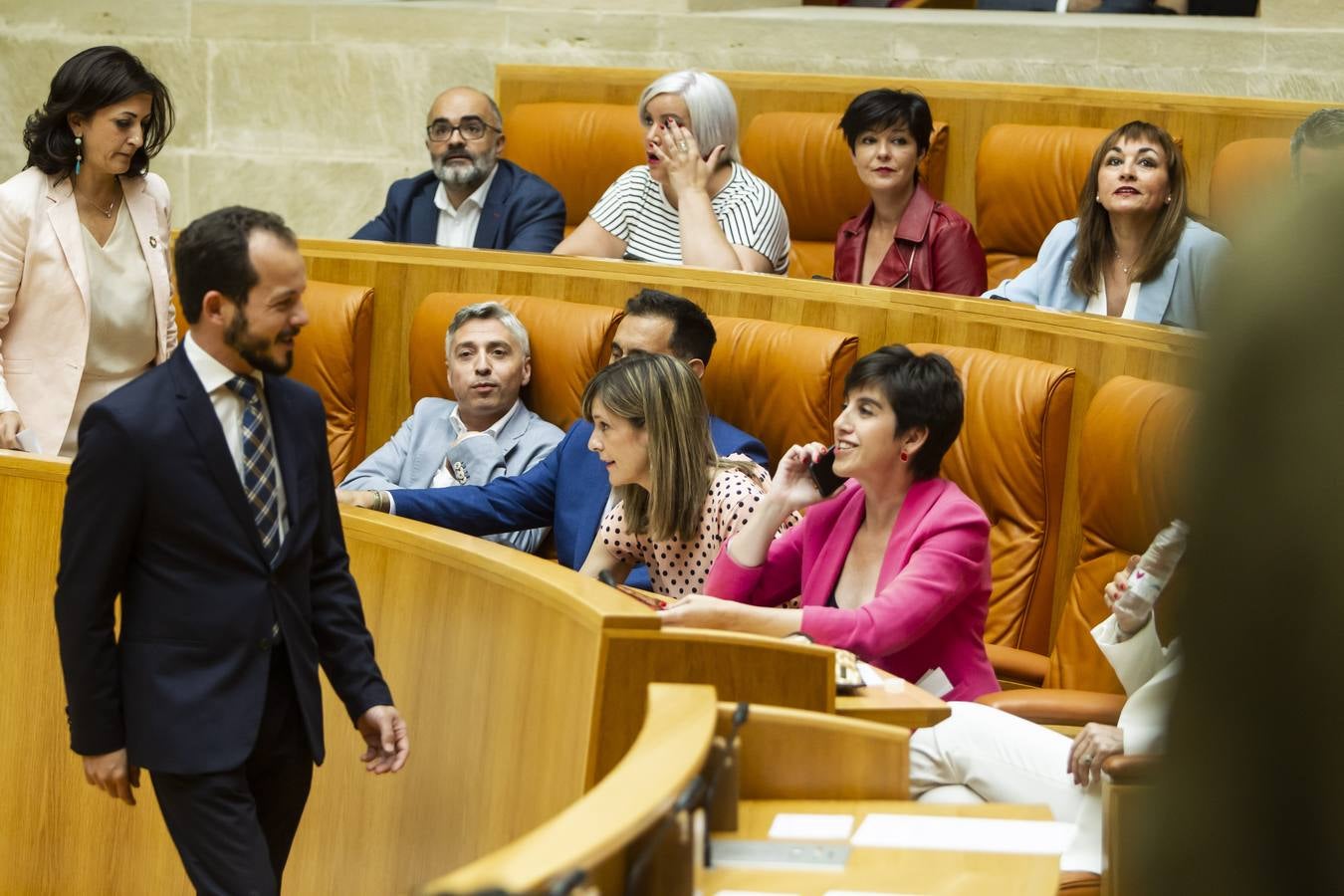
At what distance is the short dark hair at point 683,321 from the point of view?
3414 millimetres

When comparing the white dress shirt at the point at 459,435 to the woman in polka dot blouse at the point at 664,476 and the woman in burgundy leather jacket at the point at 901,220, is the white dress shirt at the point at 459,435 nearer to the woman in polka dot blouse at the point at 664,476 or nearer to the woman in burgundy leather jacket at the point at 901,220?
the woman in polka dot blouse at the point at 664,476

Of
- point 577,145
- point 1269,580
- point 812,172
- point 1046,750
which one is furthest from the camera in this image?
point 577,145

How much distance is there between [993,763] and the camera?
2.40m

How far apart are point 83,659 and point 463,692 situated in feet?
2.05

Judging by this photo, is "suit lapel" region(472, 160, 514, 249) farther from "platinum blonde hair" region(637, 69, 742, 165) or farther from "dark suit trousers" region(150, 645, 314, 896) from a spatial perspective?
"dark suit trousers" region(150, 645, 314, 896)

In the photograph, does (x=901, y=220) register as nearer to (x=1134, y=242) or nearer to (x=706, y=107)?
(x=706, y=107)

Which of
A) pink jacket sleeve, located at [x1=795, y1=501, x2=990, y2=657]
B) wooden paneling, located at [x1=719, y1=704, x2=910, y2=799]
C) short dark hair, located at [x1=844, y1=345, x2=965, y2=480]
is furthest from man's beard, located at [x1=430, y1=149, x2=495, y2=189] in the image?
wooden paneling, located at [x1=719, y1=704, x2=910, y2=799]

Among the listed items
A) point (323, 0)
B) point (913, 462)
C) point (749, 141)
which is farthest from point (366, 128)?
point (913, 462)

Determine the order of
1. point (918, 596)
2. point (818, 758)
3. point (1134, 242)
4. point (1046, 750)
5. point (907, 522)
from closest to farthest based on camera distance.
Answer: point (818, 758) < point (1046, 750) < point (918, 596) < point (907, 522) < point (1134, 242)

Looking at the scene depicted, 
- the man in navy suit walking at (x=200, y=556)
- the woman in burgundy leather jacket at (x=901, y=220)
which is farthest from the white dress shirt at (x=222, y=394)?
the woman in burgundy leather jacket at (x=901, y=220)

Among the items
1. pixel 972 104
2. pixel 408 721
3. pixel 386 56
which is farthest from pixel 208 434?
pixel 386 56

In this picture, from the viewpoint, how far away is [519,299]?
392 centimetres

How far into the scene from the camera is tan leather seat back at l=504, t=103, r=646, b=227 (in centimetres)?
509

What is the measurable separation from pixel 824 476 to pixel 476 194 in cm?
191
